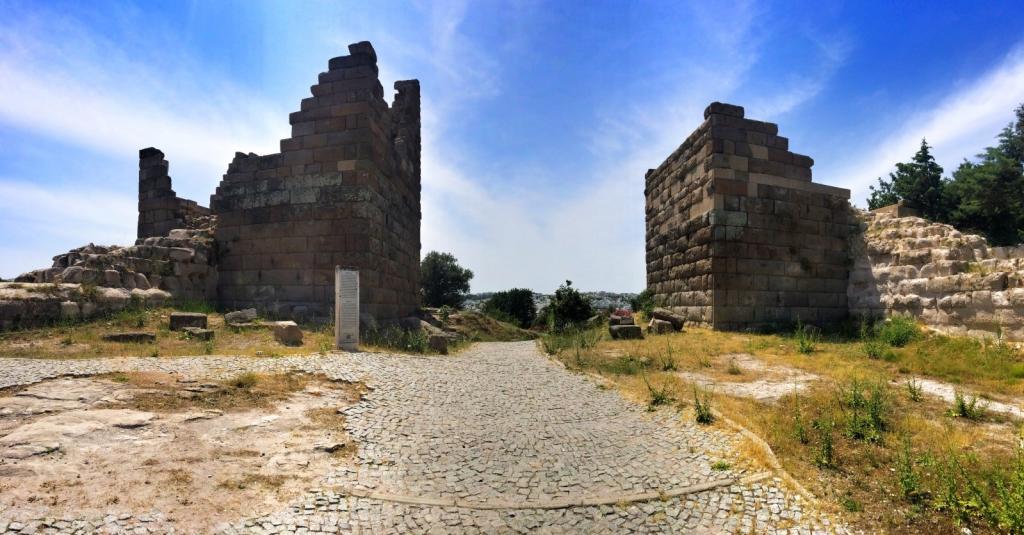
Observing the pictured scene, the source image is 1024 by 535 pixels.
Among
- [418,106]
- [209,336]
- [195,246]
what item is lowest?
[209,336]

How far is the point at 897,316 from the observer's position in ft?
35.5

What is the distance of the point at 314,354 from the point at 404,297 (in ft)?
22.6

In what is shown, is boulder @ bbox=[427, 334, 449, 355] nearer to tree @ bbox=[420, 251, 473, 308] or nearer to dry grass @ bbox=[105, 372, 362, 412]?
dry grass @ bbox=[105, 372, 362, 412]

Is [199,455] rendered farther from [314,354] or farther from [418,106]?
[418,106]

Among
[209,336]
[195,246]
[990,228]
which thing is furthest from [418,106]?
[990,228]

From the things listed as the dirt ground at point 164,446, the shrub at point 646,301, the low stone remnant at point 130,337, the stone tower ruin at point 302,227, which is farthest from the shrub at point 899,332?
the low stone remnant at point 130,337

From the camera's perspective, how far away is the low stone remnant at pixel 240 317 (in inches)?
412

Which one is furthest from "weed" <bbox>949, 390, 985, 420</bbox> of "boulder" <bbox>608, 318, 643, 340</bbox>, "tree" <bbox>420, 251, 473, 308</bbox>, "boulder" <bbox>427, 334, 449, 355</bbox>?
"tree" <bbox>420, 251, 473, 308</bbox>

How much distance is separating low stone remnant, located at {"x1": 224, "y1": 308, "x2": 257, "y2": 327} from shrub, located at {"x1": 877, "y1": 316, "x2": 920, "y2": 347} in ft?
43.6

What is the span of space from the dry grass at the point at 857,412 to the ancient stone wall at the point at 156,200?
13.8 meters

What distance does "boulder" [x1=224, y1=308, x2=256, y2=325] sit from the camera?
34.4 feet

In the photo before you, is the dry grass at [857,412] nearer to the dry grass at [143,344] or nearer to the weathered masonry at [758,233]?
the weathered masonry at [758,233]

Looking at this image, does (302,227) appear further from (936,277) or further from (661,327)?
(936,277)

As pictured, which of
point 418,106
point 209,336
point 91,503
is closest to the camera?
point 91,503
